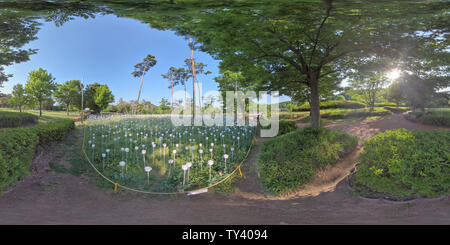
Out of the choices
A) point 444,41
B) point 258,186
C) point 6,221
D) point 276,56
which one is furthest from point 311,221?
point 444,41

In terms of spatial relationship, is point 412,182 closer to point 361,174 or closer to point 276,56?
point 361,174

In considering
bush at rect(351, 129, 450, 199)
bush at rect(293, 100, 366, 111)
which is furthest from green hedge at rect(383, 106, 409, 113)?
bush at rect(351, 129, 450, 199)

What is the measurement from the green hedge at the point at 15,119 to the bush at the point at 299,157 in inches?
150

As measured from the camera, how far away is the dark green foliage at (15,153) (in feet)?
A: 6.91

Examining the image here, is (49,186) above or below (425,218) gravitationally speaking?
above

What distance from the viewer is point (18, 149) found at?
2.29 metres

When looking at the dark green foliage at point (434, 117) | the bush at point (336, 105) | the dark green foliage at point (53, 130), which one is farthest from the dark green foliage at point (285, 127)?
the dark green foliage at point (53, 130)

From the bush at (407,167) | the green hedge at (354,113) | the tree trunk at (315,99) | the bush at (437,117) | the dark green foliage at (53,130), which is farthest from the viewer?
the green hedge at (354,113)

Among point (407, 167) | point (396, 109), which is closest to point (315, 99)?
point (396, 109)

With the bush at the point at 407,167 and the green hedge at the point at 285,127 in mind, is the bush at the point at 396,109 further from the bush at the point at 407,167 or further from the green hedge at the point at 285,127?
the green hedge at the point at 285,127

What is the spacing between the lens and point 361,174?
9.43 feet

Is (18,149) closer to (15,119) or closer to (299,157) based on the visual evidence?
(15,119)

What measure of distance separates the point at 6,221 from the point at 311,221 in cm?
339

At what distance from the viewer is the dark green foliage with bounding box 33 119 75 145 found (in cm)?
267
